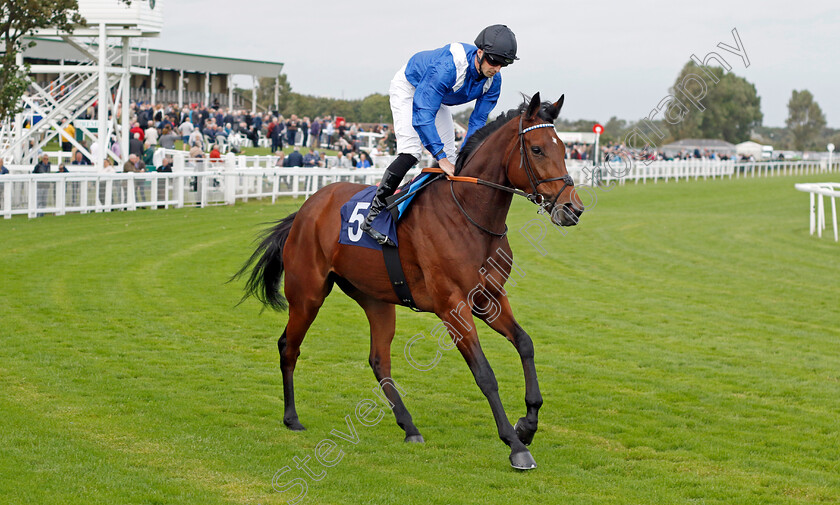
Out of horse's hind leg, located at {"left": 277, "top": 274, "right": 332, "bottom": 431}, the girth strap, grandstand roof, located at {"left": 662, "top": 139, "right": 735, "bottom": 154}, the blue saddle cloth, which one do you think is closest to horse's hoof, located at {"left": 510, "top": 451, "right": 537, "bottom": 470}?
the girth strap

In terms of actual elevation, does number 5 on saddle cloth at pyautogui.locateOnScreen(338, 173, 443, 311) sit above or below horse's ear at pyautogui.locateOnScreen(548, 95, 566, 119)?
below

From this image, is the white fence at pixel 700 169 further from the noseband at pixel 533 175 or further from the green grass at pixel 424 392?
the noseband at pixel 533 175

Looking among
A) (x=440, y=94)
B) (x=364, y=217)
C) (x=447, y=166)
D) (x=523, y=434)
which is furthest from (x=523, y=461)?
(x=440, y=94)

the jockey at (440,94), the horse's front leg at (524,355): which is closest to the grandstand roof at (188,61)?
the jockey at (440,94)

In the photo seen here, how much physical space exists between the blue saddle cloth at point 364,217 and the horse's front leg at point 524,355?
69 cm

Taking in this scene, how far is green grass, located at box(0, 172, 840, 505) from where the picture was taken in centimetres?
438

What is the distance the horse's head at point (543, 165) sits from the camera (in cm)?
454

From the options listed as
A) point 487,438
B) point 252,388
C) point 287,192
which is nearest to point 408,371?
point 252,388

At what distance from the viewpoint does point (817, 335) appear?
8.45 metres

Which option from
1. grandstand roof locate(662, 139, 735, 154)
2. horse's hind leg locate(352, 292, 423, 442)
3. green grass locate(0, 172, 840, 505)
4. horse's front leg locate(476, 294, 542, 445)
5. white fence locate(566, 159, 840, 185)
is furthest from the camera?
grandstand roof locate(662, 139, 735, 154)

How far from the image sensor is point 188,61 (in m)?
42.2

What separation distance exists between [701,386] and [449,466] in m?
2.58

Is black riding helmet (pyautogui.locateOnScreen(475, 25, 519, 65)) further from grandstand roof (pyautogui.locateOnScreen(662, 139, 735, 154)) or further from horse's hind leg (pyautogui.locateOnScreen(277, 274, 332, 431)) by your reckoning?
grandstand roof (pyautogui.locateOnScreen(662, 139, 735, 154))

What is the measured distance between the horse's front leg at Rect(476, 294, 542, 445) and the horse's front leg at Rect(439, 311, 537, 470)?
0.51ft
